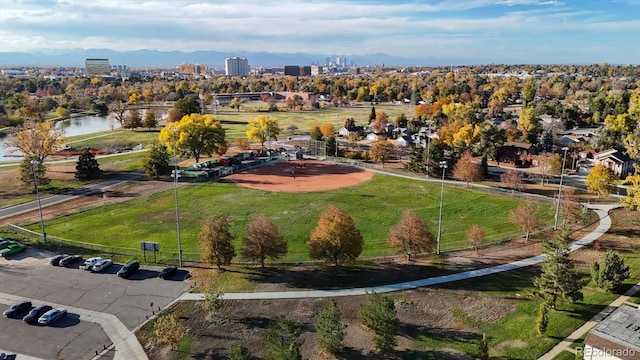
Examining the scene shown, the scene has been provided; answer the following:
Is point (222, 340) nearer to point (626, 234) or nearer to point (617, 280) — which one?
point (617, 280)

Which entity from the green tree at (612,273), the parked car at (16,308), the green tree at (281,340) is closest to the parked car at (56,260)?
the parked car at (16,308)

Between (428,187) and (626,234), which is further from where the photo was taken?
(428,187)

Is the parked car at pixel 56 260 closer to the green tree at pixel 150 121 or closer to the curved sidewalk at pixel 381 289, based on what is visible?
the curved sidewalk at pixel 381 289

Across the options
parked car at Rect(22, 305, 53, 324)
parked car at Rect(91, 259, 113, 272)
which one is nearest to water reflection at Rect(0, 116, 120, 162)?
parked car at Rect(91, 259, 113, 272)

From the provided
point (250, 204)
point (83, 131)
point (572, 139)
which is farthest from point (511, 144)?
point (83, 131)

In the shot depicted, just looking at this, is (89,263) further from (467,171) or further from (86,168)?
(467,171)
